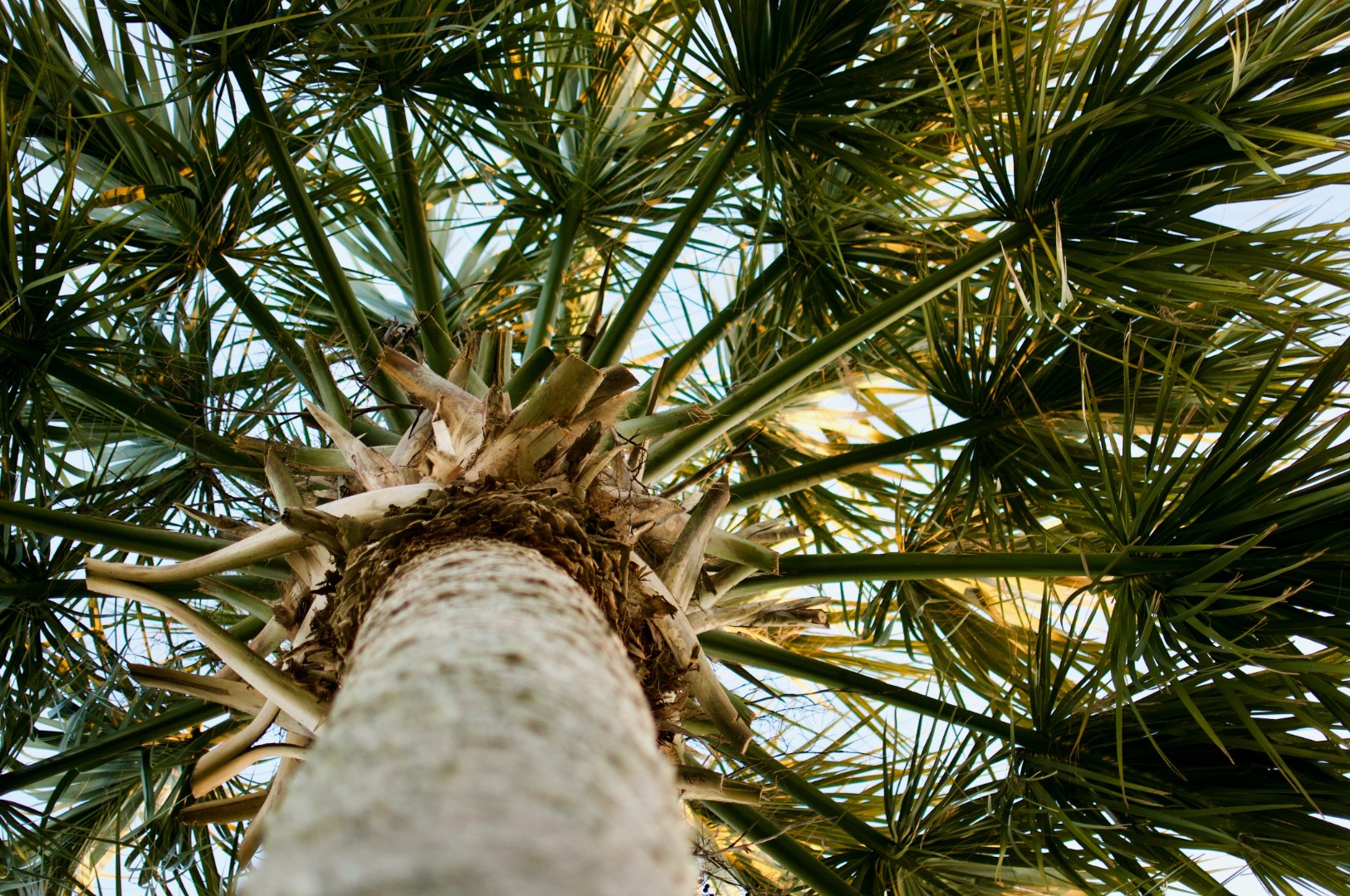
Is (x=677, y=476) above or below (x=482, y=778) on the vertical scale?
above

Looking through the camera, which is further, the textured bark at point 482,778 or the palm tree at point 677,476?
the palm tree at point 677,476

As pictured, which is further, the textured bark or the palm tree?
the palm tree

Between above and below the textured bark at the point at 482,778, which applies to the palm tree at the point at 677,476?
above

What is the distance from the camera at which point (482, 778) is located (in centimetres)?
56

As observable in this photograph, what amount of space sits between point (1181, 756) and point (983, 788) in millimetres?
445

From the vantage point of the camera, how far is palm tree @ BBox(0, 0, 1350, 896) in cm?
96

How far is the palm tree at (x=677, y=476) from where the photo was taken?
96cm

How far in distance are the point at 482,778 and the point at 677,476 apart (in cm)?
276

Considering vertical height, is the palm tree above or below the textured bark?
above

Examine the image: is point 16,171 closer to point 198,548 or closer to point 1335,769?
point 198,548

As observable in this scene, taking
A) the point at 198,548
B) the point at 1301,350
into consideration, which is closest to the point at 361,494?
the point at 198,548

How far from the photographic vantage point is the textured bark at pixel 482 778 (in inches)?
19.8

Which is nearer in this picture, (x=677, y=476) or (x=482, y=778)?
(x=482, y=778)

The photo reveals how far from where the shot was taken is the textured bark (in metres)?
0.50
